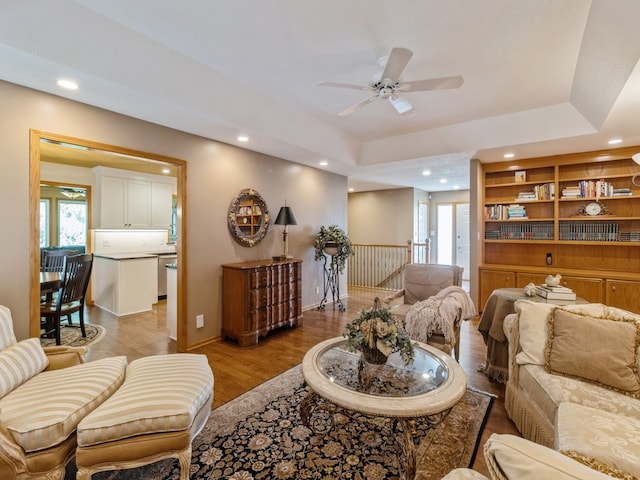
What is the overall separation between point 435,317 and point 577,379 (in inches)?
40.0

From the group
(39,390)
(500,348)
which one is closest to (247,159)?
(39,390)

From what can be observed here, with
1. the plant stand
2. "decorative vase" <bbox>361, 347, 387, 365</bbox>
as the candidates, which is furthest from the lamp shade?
"decorative vase" <bbox>361, 347, 387, 365</bbox>

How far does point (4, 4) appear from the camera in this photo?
1769mm

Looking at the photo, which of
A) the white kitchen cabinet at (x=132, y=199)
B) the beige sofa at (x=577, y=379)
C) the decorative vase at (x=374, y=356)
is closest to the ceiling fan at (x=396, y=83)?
the beige sofa at (x=577, y=379)

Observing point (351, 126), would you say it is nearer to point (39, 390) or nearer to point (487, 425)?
point (487, 425)

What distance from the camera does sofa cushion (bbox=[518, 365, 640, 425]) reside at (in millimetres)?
1590

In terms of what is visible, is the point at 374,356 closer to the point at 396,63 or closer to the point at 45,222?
the point at 396,63

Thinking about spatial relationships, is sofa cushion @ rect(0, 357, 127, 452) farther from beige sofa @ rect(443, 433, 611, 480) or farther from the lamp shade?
the lamp shade

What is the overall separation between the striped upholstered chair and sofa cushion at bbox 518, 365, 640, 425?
2.44 m

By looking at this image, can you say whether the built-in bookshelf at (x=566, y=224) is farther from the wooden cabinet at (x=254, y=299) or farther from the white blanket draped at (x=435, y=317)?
the wooden cabinet at (x=254, y=299)

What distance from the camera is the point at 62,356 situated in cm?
201

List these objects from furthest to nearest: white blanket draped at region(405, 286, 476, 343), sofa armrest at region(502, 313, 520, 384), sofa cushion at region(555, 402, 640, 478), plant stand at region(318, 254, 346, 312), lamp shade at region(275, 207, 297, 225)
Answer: plant stand at region(318, 254, 346, 312) < lamp shade at region(275, 207, 297, 225) < white blanket draped at region(405, 286, 476, 343) < sofa armrest at region(502, 313, 520, 384) < sofa cushion at region(555, 402, 640, 478)

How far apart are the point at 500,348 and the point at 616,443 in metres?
1.53

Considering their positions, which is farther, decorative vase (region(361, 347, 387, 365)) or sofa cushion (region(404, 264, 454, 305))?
sofa cushion (region(404, 264, 454, 305))
